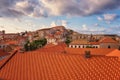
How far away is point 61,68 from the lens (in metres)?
23.3

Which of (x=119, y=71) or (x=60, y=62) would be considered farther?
(x=60, y=62)

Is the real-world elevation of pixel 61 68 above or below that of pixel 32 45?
above

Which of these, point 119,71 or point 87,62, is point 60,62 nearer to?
point 87,62

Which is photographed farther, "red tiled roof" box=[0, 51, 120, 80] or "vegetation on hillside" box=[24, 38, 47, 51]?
"vegetation on hillside" box=[24, 38, 47, 51]

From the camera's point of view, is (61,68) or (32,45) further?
(32,45)

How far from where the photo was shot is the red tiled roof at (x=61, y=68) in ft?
72.0

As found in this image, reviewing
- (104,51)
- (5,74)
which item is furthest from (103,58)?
(104,51)

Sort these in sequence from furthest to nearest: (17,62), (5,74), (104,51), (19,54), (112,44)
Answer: (112,44) < (104,51) < (19,54) < (17,62) < (5,74)

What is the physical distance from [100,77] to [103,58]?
10.6 ft

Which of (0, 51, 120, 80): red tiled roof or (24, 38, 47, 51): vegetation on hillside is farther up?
(0, 51, 120, 80): red tiled roof

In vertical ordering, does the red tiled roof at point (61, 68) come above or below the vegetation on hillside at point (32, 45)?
above

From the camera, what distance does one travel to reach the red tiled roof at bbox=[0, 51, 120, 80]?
2194 cm

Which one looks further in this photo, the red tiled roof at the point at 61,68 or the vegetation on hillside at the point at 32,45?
the vegetation on hillside at the point at 32,45

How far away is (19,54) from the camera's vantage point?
26.8m
